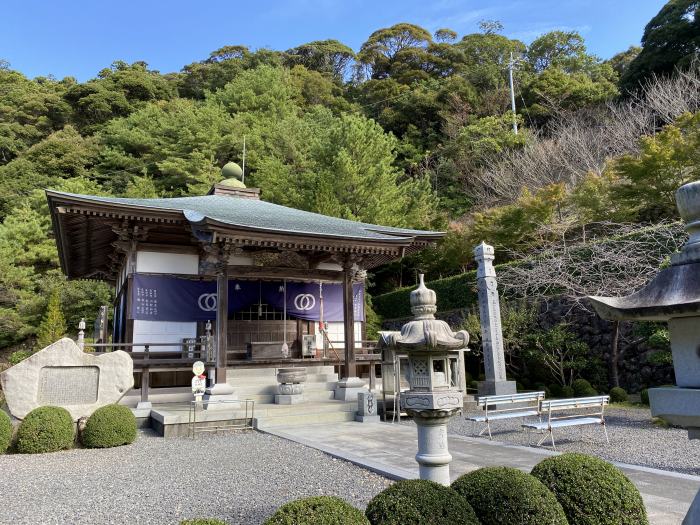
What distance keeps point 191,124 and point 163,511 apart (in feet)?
103

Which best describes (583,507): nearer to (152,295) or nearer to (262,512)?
(262,512)

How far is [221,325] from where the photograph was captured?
1119 centimetres

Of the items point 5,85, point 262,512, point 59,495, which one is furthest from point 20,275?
point 5,85

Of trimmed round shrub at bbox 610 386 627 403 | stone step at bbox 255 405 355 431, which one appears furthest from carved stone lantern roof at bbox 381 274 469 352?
trimmed round shrub at bbox 610 386 627 403

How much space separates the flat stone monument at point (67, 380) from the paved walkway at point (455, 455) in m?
3.27

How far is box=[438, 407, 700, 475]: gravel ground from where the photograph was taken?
6.75m

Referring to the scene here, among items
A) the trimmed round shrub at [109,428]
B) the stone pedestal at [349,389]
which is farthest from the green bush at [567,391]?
the trimmed round shrub at [109,428]

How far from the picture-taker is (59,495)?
5.30 meters

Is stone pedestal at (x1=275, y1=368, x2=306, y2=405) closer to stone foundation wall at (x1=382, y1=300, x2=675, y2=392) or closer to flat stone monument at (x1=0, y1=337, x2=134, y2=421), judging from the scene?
flat stone monument at (x1=0, y1=337, x2=134, y2=421)

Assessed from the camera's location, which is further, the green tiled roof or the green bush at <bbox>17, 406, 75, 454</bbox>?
the green tiled roof

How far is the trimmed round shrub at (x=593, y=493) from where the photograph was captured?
354 centimetres

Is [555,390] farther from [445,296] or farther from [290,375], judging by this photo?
[290,375]

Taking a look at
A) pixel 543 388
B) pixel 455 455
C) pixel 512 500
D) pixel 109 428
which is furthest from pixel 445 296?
pixel 512 500

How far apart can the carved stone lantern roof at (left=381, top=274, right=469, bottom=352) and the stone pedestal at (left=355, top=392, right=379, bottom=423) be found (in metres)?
6.47
